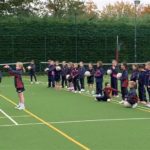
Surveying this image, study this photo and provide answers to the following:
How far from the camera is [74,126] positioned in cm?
1564

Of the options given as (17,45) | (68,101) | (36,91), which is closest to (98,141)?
(68,101)

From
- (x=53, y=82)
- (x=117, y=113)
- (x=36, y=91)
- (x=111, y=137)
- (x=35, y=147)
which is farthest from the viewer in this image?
(x=53, y=82)

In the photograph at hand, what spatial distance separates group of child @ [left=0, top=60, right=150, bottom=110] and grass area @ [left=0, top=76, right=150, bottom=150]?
1.90 ft

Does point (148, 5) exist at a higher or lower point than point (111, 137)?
higher

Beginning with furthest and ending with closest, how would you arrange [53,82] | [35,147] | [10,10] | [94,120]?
[10,10] < [53,82] < [94,120] < [35,147]

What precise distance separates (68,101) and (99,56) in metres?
24.8

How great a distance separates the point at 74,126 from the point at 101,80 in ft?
31.6

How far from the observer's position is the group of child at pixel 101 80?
20.3m

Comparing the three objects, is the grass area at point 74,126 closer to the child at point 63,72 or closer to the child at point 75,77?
the child at point 75,77

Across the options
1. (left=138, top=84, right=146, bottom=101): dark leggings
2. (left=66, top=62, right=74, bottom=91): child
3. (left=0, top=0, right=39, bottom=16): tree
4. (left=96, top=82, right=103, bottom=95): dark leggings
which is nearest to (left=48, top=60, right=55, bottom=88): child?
(left=66, top=62, right=74, bottom=91): child

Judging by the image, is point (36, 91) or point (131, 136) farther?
point (36, 91)

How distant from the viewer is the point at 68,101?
23016mm

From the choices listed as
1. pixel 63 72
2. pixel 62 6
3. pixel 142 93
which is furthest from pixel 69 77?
pixel 62 6

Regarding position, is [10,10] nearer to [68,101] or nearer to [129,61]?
[129,61]
